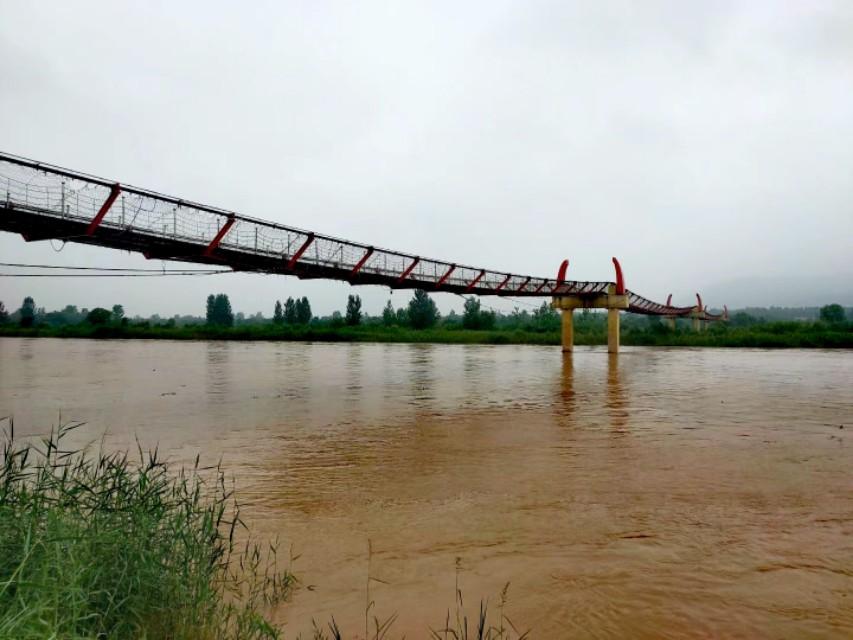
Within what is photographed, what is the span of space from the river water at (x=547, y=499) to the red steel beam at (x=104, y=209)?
440 centimetres

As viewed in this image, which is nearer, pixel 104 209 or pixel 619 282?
pixel 104 209

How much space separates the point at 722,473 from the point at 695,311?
78.9 meters

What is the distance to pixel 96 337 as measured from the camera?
73.6 m

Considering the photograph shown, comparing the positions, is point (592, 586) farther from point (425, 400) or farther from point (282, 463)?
point (425, 400)

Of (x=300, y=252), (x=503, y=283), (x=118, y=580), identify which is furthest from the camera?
(x=503, y=283)

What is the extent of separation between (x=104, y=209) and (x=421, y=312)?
74.4m

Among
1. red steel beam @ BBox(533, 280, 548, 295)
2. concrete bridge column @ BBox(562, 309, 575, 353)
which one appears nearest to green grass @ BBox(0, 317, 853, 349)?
concrete bridge column @ BBox(562, 309, 575, 353)

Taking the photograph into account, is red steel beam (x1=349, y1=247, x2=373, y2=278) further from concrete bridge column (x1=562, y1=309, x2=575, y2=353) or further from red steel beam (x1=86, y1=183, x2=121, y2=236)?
concrete bridge column (x1=562, y1=309, x2=575, y2=353)

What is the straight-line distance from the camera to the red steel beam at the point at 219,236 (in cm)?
1371

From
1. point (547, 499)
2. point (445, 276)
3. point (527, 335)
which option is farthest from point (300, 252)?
point (527, 335)

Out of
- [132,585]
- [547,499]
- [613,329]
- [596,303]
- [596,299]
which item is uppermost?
[596,299]

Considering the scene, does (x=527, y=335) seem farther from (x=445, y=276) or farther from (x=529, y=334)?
(x=445, y=276)

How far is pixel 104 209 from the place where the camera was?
37.8 ft

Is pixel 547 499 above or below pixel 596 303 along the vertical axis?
below
